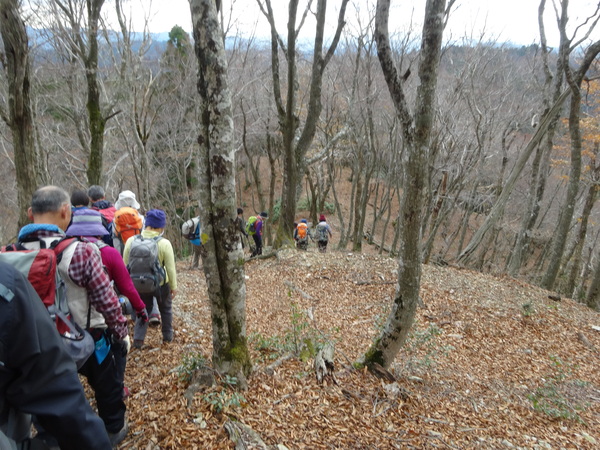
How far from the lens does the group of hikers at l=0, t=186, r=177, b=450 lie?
130 centimetres

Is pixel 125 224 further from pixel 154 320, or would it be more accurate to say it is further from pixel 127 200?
pixel 154 320

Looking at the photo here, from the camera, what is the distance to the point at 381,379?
423 centimetres

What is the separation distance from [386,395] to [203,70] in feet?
12.9

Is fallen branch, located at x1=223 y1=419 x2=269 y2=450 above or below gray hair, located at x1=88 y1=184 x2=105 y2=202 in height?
below

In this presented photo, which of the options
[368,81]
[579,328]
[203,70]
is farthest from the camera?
[368,81]

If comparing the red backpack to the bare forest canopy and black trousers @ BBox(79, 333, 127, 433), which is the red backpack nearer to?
black trousers @ BBox(79, 333, 127, 433)

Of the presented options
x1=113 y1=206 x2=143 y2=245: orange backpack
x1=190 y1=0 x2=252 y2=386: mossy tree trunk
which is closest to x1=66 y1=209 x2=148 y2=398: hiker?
x1=190 y1=0 x2=252 y2=386: mossy tree trunk

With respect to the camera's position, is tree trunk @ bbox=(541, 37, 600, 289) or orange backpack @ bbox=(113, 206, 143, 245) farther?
tree trunk @ bbox=(541, 37, 600, 289)

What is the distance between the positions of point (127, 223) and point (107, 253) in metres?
1.70

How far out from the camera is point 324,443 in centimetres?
297

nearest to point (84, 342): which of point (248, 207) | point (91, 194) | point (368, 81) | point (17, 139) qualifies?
point (91, 194)

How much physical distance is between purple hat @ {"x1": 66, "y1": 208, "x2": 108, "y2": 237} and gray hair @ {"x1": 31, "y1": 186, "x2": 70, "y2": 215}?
453mm

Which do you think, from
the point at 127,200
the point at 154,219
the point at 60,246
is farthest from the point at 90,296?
the point at 127,200

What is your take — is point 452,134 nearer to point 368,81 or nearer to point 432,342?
point 368,81
